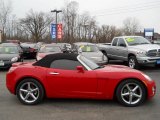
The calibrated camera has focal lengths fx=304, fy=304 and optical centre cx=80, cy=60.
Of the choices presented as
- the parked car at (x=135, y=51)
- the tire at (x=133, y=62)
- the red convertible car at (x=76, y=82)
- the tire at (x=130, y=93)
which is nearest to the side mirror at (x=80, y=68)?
the red convertible car at (x=76, y=82)

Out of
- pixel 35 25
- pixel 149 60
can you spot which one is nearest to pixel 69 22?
pixel 35 25

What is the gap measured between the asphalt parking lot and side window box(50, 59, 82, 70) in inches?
35.1

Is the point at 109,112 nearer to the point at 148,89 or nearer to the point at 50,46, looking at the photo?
the point at 148,89

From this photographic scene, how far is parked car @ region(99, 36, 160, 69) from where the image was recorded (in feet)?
47.1

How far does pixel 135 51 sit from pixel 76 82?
320 inches

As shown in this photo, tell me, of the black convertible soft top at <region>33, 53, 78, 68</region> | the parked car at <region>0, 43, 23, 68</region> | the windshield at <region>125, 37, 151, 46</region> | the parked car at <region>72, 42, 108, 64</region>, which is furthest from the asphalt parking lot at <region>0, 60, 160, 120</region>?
the windshield at <region>125, 37, 151, 46</region>

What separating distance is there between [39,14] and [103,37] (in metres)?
21.2

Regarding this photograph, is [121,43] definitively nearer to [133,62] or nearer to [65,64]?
[133,62]

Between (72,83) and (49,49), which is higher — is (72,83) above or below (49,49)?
below

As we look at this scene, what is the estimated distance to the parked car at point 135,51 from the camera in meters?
14.4

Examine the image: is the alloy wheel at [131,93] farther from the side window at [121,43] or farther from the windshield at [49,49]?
the windshield at [49,49]

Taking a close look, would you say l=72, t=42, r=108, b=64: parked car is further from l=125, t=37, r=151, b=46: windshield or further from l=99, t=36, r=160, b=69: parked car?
l=125, t=37, r=151, b=46: windshield

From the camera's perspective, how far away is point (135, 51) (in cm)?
1484

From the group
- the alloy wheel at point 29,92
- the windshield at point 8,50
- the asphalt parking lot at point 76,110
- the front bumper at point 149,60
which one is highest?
the windshield at point 8,50
